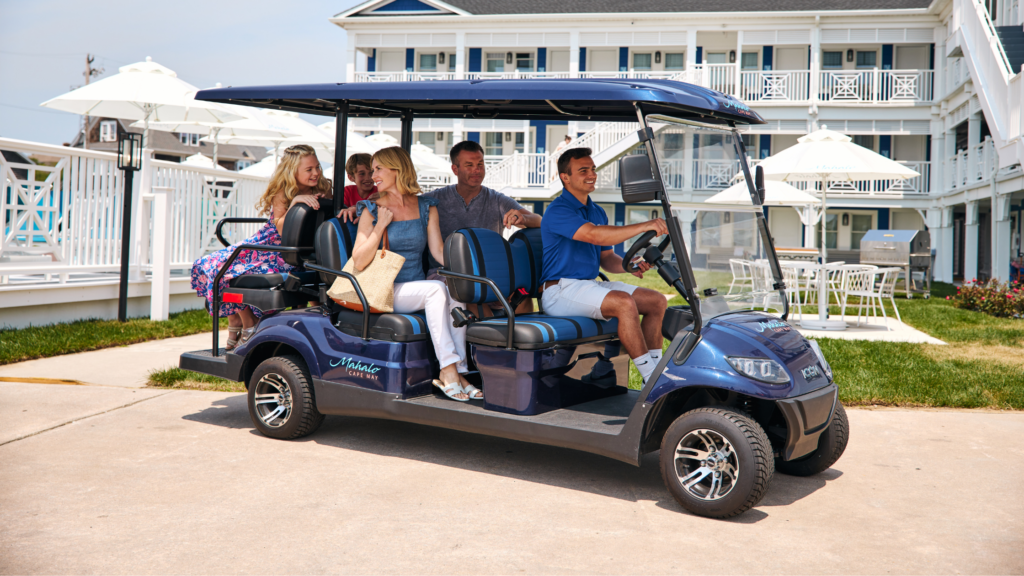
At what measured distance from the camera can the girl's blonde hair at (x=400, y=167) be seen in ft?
17.0

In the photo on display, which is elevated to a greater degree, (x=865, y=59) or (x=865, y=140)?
(x=865, y=59)

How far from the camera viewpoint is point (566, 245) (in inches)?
200

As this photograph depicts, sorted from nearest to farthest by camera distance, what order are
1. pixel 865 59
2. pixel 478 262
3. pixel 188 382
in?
pixel 478 262 → pixel 188 382 → pixel 865 59

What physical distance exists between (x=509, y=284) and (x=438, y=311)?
54cm

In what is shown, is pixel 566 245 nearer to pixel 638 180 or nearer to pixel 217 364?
pixel 638 180

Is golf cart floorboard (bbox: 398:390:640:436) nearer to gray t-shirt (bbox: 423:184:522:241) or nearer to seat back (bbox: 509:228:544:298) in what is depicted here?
seat back (bbox: 509:228:544:298)

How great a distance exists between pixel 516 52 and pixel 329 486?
31021 mm

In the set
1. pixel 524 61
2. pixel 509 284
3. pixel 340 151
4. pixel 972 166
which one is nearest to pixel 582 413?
pixel 509 284

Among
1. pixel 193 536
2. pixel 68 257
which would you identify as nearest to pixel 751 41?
pixel 68 257

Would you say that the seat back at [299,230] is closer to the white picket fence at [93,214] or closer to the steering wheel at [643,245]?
the steering wheel at [643,245]

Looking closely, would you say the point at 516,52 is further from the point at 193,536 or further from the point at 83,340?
the point at 193,536

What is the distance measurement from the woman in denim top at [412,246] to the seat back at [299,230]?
48 cm

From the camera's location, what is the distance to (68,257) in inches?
379

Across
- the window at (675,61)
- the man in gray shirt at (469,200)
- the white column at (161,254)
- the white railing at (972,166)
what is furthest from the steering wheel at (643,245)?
the window at (675,61)
